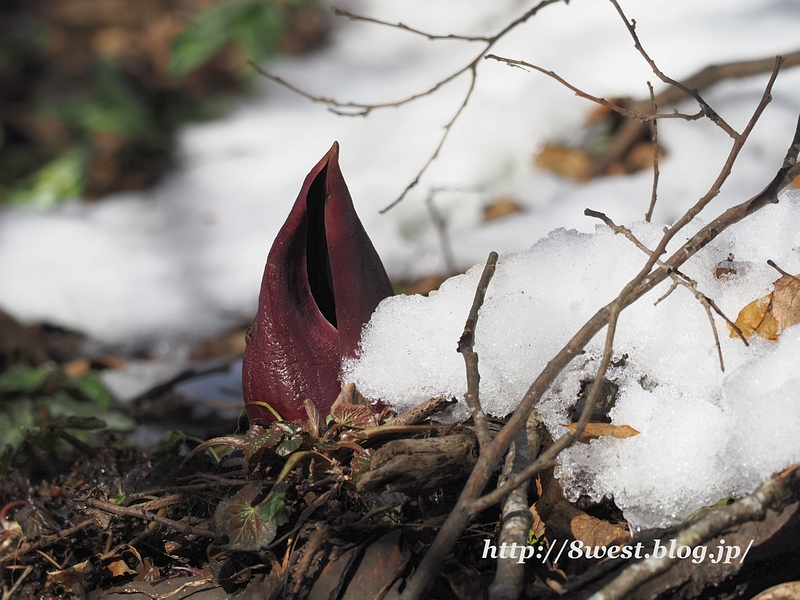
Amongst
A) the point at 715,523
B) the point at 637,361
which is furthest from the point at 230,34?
the point at 715,523

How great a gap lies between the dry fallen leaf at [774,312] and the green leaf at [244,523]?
2.22 feet

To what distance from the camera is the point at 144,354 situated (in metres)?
2.64

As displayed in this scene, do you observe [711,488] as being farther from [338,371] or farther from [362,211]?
[362,211]

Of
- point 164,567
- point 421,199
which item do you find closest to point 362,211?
point 421,199

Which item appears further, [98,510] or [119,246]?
[119,246]

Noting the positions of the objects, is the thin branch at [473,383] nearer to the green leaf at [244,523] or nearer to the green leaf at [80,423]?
the green leaf at [244,523]

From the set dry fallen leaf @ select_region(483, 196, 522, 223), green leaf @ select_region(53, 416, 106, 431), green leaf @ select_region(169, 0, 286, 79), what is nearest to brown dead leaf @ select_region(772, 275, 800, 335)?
green leaf @ select_region(53, 416, 106, 431)

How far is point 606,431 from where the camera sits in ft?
3.23

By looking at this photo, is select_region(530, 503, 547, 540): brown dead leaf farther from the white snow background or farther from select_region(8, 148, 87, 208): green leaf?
select_region(8, 148, 87, 208): green leaf

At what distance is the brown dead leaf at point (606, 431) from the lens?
977 millimetres

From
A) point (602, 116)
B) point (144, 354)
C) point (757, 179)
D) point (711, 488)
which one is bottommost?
point (144, 354)

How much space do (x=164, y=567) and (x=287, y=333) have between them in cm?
38

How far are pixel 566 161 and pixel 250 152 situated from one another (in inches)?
59.2

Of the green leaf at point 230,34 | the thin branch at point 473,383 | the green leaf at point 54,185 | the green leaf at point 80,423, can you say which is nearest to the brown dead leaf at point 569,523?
the thin branch at point 473,383
